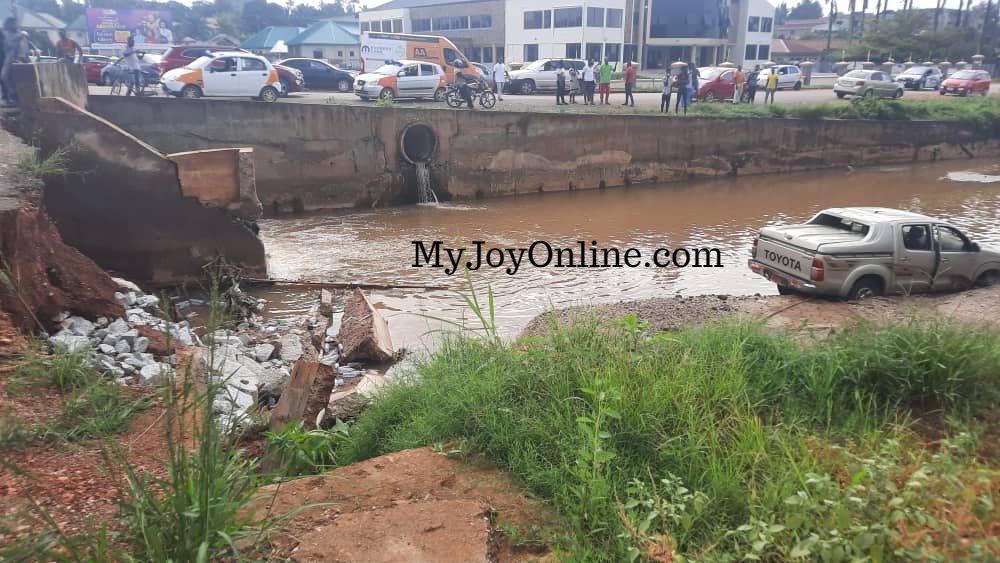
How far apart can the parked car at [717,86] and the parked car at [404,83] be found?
12.4m

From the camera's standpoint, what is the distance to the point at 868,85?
3544 centimetres

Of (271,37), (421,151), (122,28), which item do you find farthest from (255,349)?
(271,37)

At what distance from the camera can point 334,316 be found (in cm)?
1102

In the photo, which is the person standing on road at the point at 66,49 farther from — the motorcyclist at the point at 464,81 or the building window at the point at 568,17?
the building window at the point at 568,17

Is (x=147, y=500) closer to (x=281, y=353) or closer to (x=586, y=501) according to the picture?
(x=586, y=501)

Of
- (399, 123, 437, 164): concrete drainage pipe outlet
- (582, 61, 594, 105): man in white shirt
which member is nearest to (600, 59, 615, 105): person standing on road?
(582, 61, 594, 105): man in white shirt

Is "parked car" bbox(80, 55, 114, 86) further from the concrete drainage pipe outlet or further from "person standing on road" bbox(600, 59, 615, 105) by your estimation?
"person standing on road" bbox(600, 59, 615, 105)

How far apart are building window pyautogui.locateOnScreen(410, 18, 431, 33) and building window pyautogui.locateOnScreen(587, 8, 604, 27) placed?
17.2 m

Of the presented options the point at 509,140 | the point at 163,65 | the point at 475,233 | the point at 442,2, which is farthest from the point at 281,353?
the point at 442,2

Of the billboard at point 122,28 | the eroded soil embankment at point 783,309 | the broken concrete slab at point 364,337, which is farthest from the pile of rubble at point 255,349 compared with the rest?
the billboard at point 122,28

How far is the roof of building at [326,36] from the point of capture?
5840cm

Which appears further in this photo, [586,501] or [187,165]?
[187,165]

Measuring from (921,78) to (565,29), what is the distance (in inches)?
912

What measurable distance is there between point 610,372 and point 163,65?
85.8ft
